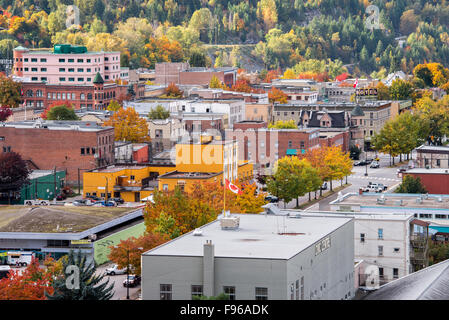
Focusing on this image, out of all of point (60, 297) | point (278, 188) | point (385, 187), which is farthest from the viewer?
point (385, 187)

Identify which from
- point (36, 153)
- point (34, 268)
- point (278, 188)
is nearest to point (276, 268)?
point (34, 268)

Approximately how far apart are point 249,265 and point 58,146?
2101 inches

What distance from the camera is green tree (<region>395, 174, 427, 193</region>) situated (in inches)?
3152

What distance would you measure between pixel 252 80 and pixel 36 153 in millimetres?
87830

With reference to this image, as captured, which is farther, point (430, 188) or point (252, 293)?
point (430, 188)

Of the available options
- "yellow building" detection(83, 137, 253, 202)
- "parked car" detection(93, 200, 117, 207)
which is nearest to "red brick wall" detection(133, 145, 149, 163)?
"yellow building" detection(83, 137, 253, 202)

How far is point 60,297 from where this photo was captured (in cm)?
4172

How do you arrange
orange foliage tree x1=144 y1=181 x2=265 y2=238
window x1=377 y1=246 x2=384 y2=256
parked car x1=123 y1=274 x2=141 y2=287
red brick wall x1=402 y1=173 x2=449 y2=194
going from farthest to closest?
red brick wall x1=402 y1=173 x2=449 y2=194 < orange foliage tree x1=144 y1=181 x2=265 y2=238 < window x1=377 y1=246 x2=384 y2=256 < parked car x1=123 y1=274 x2=141 y2=287

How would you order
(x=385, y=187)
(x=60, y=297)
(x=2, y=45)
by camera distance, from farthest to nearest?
(x=2, y=45) < (x=385, y=187) < (x=60, y=297)

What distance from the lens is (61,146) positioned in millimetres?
93562

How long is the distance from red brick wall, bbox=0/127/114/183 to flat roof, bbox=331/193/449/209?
28604 mm

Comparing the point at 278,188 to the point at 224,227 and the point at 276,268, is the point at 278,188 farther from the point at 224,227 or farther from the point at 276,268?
the point at 276,268

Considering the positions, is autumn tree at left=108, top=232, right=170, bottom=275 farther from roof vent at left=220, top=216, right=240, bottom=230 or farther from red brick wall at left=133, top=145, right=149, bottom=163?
red brick wall at left=133, top=145, right=149, bottom=163

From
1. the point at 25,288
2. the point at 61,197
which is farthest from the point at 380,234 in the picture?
the point at 61,197
